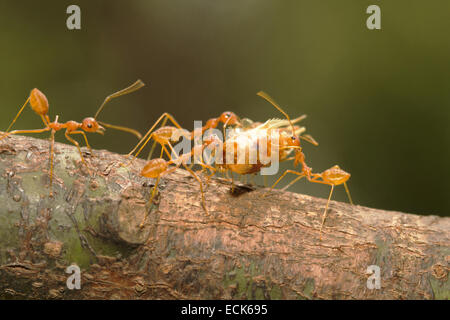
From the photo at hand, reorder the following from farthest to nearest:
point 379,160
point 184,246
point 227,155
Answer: point 379,160 < point 227,155 < point 184,246

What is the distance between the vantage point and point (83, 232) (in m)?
1.92

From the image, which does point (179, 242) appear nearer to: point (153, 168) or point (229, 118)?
point (153, 168)

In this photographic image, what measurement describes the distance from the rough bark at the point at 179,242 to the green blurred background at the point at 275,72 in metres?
2.21

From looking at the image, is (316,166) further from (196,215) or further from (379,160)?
(196,215)

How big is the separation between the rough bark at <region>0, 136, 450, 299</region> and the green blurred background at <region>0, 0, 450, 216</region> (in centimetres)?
221

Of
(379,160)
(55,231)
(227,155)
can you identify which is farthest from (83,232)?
(379,160)

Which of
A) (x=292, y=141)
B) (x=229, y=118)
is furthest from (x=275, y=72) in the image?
(x=292, y=141)

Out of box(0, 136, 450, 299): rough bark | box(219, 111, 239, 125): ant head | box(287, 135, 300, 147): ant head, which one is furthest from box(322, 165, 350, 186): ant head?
box(219, 111, 239, 125): ant head

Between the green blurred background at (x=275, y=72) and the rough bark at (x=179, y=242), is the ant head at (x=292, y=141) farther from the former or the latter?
the green blurred background at (x=275, y=72)

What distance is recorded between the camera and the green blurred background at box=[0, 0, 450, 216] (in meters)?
4.29

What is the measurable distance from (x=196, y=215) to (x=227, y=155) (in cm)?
50

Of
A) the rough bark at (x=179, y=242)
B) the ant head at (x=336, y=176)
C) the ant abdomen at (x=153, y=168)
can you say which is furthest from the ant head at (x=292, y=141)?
the ant abdomen at (x=153, y=168)

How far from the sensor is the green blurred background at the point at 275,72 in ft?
14.1

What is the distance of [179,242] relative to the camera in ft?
6.69
